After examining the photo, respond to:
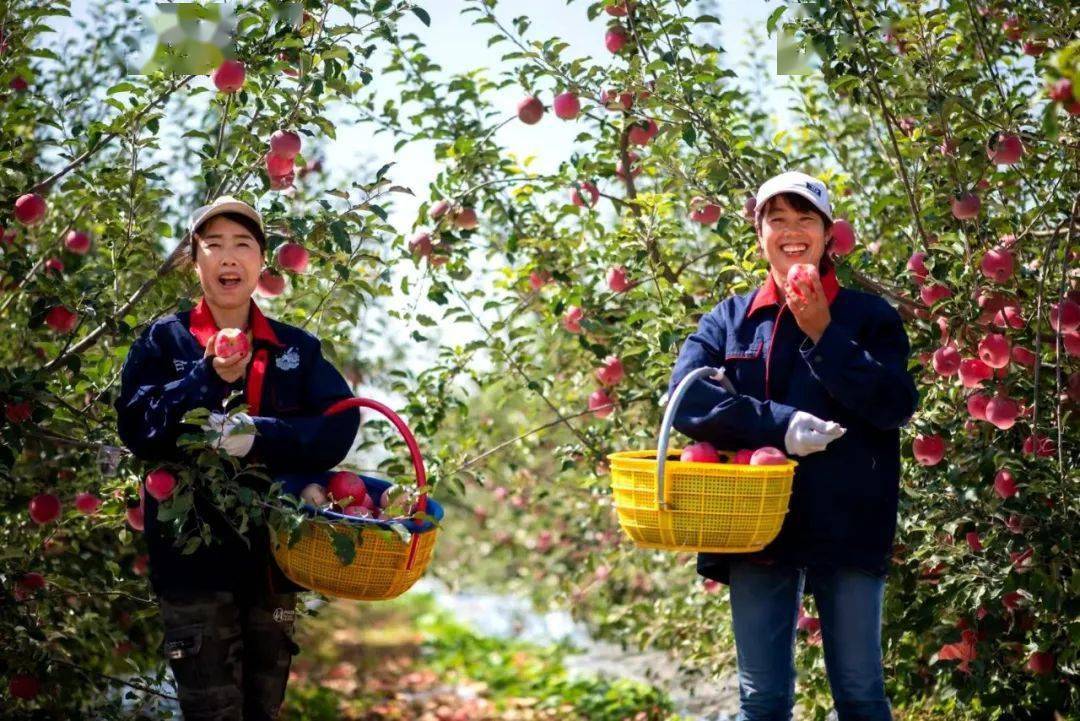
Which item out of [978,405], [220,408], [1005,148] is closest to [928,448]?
[978,405]

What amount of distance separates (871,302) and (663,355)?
3.53ft

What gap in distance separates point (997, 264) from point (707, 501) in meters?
1.21

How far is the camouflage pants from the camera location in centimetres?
256

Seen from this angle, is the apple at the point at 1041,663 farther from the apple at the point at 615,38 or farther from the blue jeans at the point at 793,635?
the apple at the point at 615,38

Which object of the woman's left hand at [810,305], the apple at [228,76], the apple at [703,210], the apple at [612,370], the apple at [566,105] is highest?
the apple at [566,105]

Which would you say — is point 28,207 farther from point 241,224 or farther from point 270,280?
point 241,224

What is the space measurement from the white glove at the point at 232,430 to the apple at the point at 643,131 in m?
1.62

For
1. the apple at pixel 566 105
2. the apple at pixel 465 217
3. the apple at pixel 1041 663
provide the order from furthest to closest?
the apple at pixel 465 217 → the apple at pixel 566 105 → the apple at pixel 1041 663

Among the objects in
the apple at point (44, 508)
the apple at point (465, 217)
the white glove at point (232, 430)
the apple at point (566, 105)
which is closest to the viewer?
the white glove at point (232, 430)

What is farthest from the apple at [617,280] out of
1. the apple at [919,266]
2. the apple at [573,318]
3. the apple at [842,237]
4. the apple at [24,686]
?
the apple at [24,686]

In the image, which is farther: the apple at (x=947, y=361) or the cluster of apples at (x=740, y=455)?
the apple at (x=947, y=361)

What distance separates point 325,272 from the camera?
11.9ft

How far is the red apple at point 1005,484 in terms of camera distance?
317 cm

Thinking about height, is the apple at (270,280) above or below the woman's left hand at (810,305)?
above
